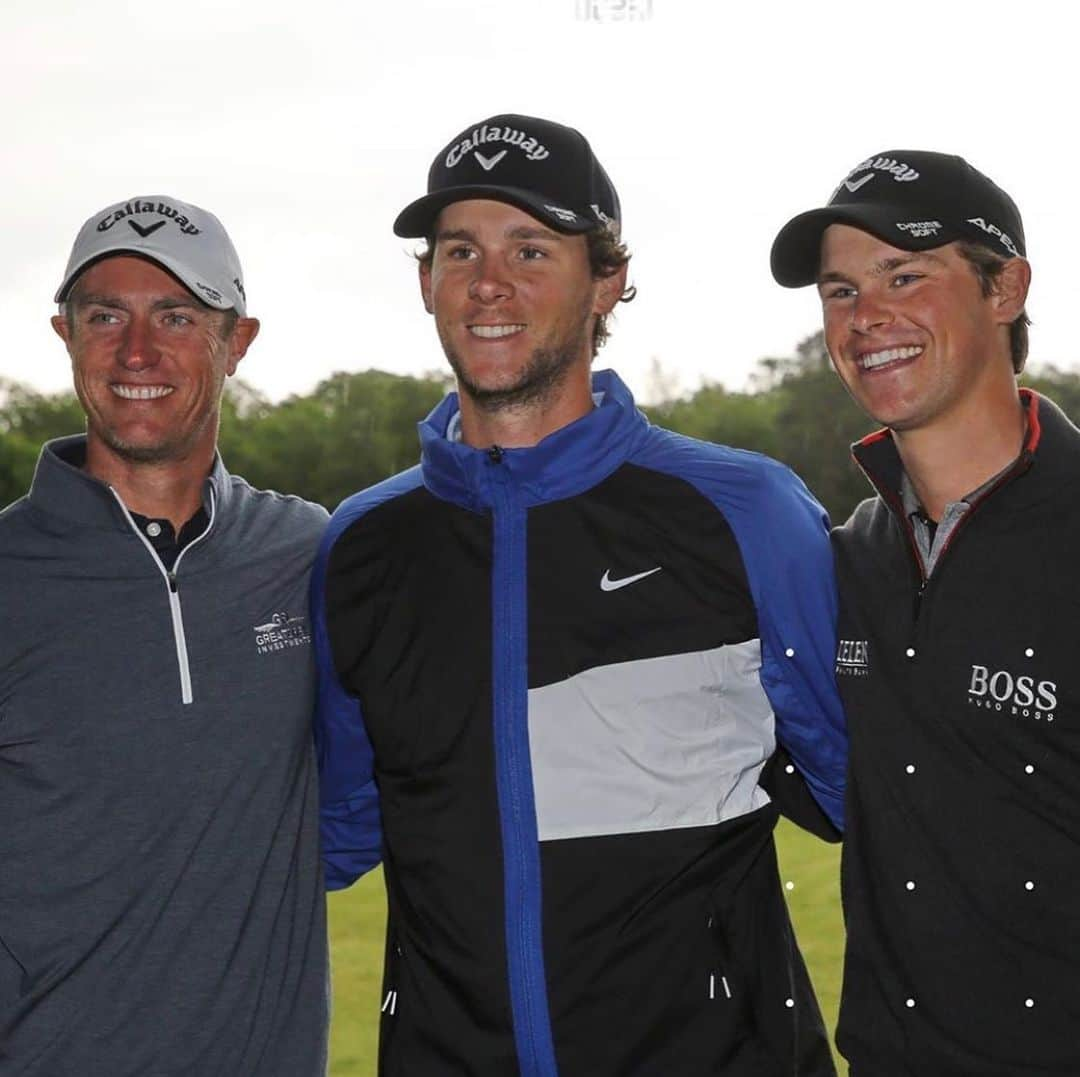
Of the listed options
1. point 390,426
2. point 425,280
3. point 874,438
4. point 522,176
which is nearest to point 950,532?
point 874,438

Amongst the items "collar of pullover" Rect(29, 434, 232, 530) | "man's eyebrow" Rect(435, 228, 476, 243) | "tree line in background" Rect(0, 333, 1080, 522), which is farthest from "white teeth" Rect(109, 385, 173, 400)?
"tree line in background" Rect(0, 333, 1080, 522)

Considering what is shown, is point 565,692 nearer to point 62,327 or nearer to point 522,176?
point 522,176

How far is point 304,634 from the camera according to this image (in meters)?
2.35

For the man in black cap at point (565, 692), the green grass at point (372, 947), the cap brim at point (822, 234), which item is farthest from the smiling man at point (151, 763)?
the green grass at point (372, 947)

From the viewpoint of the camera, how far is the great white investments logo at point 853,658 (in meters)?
2.14

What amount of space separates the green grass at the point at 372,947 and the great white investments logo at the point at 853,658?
417 cm

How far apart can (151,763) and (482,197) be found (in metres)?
0.96

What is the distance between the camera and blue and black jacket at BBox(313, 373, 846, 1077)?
2072 mm

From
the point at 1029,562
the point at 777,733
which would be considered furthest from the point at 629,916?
the point at 1029,562

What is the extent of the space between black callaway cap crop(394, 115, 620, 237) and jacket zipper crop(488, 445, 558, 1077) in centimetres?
39

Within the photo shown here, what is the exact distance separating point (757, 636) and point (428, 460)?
1.81 ft

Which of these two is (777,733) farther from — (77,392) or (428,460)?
(77,392)

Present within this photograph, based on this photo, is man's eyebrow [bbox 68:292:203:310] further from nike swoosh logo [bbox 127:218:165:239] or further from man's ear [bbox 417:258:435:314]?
man's ear [bbox 417:258:435:314]

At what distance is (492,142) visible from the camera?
238 cm
